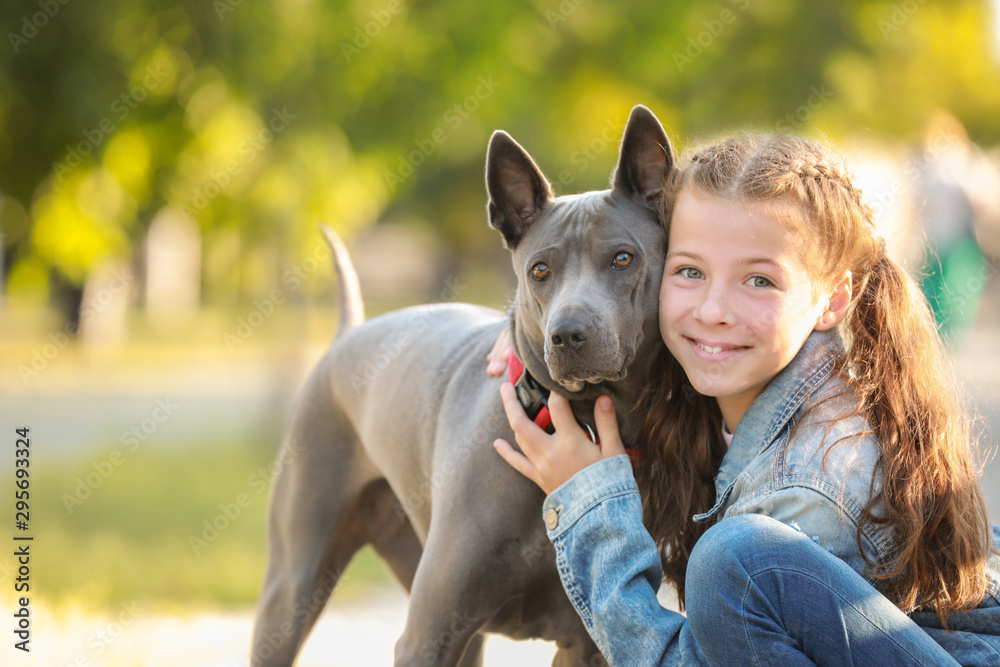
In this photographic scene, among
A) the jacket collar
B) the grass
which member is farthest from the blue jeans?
the grass

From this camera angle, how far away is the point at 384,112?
7531 millimetres

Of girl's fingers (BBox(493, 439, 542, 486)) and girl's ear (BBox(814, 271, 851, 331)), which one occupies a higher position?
girl's ear (BBox(814, 271, 851, 331))

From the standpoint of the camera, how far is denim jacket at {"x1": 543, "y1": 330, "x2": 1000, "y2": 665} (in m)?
2.10

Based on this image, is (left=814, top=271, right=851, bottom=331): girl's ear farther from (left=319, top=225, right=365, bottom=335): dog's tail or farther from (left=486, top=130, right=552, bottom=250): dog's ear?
(left=319, top=225, right=365, bottom=335): dog's tail

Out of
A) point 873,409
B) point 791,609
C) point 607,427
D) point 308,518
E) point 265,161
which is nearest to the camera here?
point 791,609

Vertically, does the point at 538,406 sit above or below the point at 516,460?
above

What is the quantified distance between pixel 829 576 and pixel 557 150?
476 inches

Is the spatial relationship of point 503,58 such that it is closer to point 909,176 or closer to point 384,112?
point 384,112

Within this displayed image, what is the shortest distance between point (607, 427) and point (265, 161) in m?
6.40

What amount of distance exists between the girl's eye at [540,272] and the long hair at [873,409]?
0.36 m

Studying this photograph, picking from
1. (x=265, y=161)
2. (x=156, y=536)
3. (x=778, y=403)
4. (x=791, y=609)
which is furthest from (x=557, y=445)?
(x=265, y=161)

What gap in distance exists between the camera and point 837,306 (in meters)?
2.40

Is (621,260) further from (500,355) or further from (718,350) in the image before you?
(500,355)

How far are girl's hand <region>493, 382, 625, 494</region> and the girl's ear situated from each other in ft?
1.91
